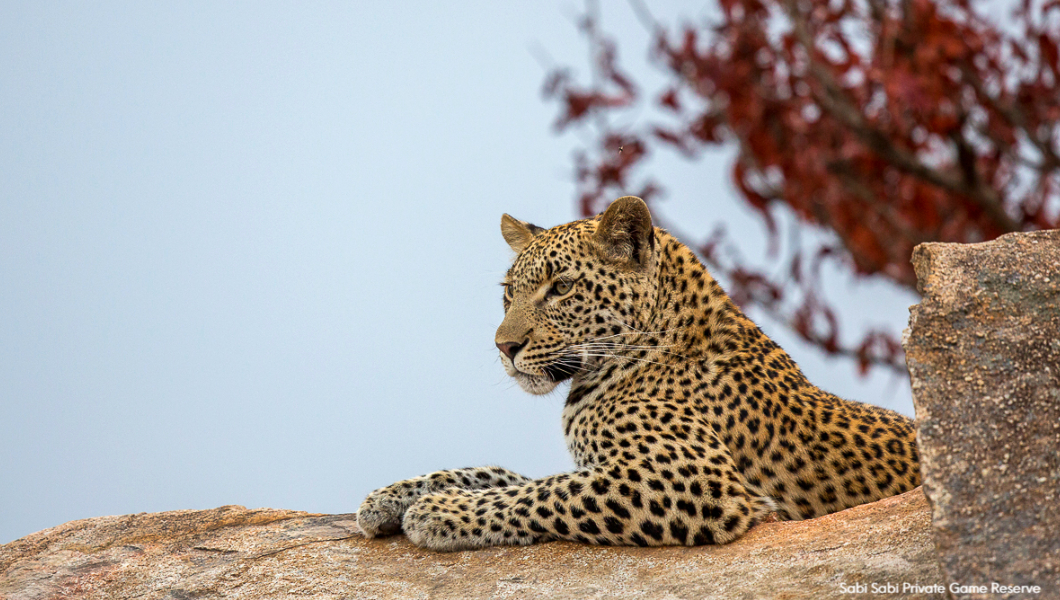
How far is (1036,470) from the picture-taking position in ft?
15.3

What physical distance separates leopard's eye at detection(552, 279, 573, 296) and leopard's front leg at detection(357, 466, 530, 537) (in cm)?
144

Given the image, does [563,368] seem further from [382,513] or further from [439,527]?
[382,513]

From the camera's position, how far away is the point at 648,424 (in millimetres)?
6566

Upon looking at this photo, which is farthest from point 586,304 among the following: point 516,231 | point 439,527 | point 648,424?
point 439,527

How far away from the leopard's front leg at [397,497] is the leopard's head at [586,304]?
2.79ft

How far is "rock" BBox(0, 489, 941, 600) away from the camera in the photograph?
5.54 m

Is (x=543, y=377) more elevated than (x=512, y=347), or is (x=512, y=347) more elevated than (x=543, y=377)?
(x=512, y=347)

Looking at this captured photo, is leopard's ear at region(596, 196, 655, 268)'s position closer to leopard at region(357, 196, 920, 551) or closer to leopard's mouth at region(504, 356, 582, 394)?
leopard at region(357, 196, 920, 551)

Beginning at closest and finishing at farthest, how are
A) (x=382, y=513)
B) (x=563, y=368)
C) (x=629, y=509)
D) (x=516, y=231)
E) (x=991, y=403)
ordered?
(x=991, y=403) → (x=629, y=509) → (x=382, y=513) → (x=563, y=368) → (x=516, y=231)

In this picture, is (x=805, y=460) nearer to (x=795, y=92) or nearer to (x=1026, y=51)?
(x=795, y=92)

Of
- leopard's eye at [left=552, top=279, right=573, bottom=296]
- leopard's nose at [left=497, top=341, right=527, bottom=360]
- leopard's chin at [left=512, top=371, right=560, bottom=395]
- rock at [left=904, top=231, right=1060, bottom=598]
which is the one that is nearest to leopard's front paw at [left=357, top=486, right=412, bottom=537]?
leopard's chin at [left=512, top=371, right=560, bottom=395]

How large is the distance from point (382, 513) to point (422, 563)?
0.60m

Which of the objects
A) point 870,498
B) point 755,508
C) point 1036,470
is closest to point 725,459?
point 755,508

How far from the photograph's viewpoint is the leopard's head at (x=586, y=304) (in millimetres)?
7031
